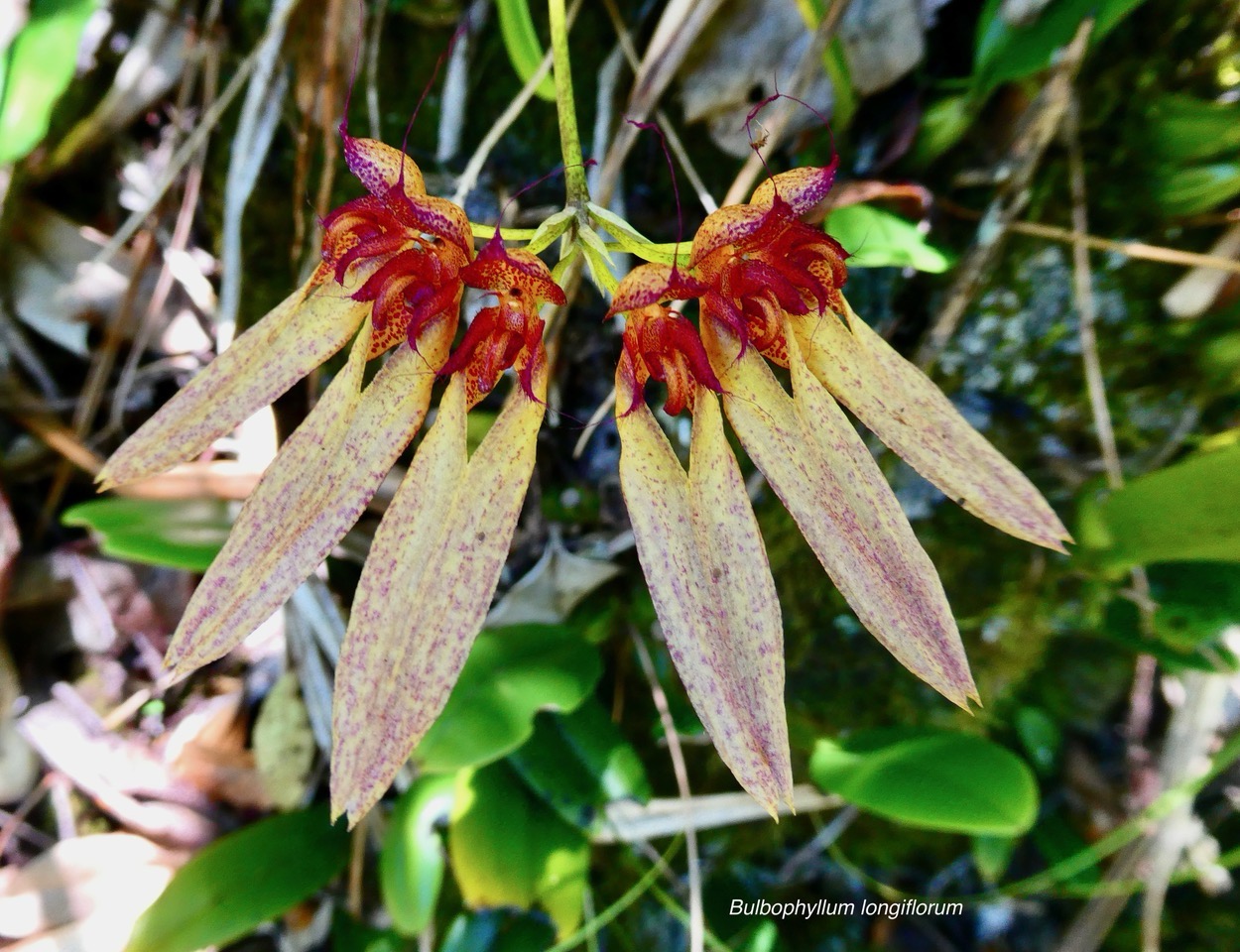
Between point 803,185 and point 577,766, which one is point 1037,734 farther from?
point 803,185

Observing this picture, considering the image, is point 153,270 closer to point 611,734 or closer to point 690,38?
point 690,38

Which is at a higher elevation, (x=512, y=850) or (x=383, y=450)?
(x=383, y=450)

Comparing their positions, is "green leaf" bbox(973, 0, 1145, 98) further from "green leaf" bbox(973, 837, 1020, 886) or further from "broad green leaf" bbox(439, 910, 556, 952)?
"broad green leaf" bbox(439, 910, 556, 952)

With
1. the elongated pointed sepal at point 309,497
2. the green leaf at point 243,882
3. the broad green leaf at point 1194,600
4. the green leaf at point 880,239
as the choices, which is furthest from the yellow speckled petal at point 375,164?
the broad green leaf at point 1194,600

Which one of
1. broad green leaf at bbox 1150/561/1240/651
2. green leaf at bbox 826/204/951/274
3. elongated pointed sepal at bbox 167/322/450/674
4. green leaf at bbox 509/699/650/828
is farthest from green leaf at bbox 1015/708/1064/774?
elongated pointed sepal at bbox 167/322/450/674

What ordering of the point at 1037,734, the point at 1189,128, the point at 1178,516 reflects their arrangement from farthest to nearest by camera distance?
the point at 1037,734
the point at 1189,128
the point at 1178,516

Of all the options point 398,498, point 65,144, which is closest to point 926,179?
point 398,498

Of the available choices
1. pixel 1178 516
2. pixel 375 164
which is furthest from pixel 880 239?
pixel 375 164
